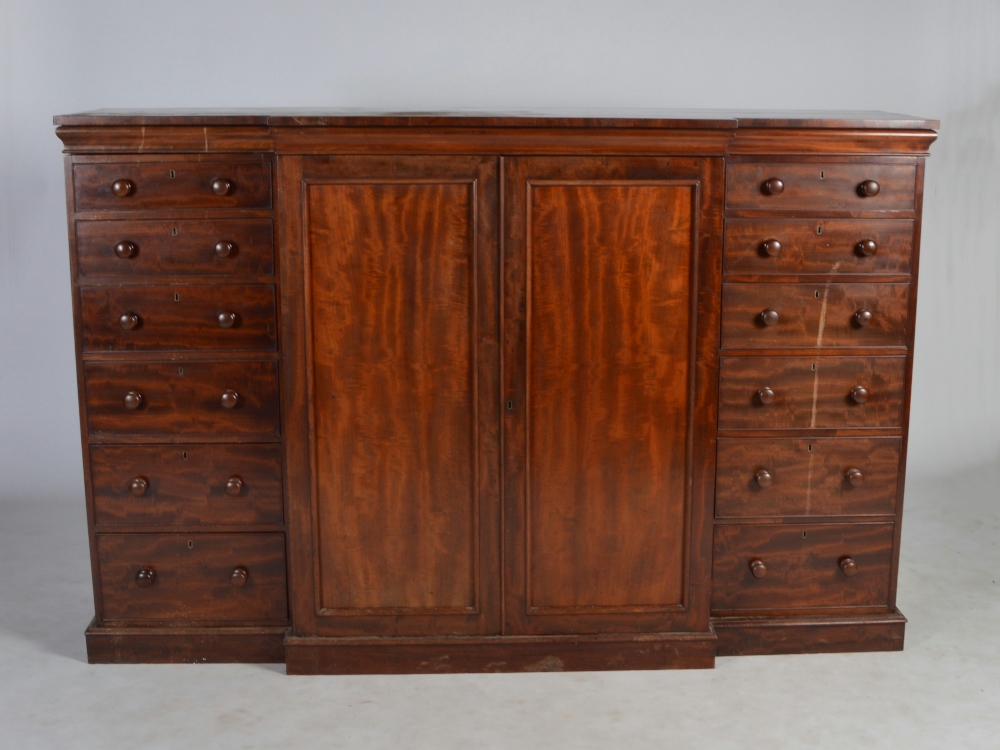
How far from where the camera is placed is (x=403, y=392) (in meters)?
3.10

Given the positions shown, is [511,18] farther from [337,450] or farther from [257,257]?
[337,450]

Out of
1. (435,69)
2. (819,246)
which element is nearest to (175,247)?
(435,69)

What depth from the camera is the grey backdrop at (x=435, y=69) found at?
4.13 meters

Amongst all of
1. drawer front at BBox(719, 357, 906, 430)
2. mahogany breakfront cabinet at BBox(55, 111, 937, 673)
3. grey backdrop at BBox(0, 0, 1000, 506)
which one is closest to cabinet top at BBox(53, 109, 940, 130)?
mahogany breakfront cabinet at BBox(55, 111, 937, 673)

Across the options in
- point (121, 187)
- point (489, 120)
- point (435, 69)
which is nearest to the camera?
point (489, 120)

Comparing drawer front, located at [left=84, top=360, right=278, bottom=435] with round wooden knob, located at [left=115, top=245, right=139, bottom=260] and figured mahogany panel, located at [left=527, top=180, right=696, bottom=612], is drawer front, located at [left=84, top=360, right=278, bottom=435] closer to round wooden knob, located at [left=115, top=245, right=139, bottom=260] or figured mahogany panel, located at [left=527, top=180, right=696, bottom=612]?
round wooden knob, located at [left=115, top=245, right=139, bottom=260]

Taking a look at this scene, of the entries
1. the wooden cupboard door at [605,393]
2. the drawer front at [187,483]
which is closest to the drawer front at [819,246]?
the wooden cupboard door at [605,393]

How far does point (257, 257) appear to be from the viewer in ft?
10.2

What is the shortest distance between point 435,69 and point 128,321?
161 centimetres

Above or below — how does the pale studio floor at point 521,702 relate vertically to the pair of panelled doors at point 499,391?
below

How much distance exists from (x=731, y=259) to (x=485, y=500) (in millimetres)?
932

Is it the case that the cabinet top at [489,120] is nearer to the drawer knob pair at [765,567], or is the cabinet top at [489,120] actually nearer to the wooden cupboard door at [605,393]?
the wooden cupboard door at [605,393]

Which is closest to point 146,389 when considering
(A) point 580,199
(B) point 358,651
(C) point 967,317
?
(B) point 358,651

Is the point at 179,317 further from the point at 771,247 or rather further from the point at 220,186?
the point at 771,247
